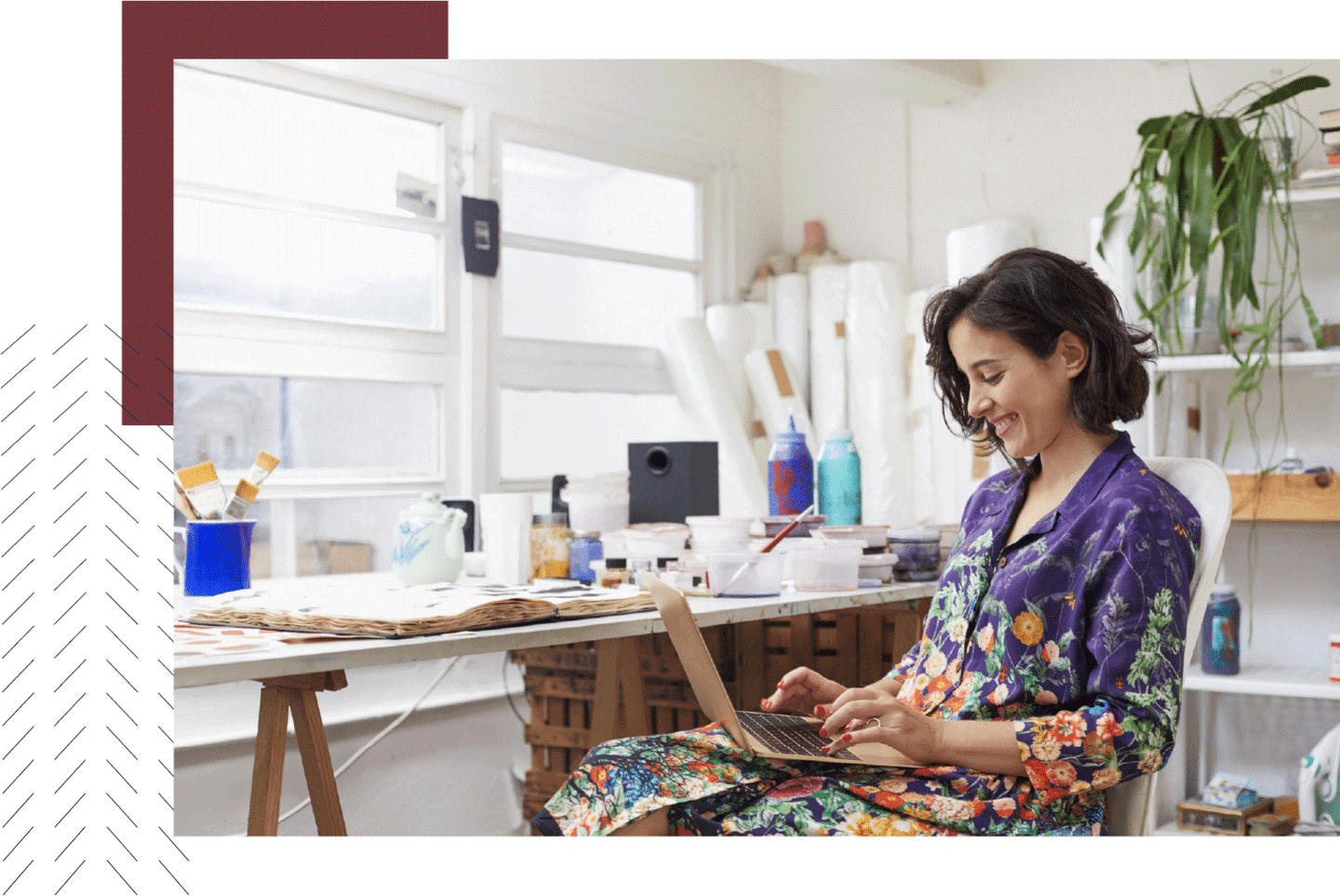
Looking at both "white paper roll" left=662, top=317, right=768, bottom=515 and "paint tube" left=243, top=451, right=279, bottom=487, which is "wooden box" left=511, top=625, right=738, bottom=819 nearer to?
"paint tube" left=243, top=451, right=279, bottom=487

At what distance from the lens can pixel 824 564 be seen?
7.21 feet

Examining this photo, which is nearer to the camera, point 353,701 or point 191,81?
point 191,81

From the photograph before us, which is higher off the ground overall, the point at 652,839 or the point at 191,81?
the point at 191,81

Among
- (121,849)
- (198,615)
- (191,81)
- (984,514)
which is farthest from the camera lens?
(191,81)

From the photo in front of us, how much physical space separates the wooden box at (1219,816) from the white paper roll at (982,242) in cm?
170

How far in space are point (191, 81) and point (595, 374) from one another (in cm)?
165

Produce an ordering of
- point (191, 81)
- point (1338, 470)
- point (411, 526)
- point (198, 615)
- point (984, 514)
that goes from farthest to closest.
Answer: point (191, 81) < point (1338, 470) < point (411, 526) < point (198, 615) < point (984, 514)

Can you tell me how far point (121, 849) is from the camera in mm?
1349

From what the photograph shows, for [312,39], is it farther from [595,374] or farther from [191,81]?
[595,374]

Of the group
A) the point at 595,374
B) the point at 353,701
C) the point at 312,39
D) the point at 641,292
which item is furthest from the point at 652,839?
the point at 641,292

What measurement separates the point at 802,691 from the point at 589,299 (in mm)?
2824

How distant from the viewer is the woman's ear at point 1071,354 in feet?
4.72

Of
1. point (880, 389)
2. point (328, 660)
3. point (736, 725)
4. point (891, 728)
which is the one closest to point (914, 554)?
point (736, 725)

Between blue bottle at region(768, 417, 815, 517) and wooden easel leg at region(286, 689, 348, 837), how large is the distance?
1131mm
